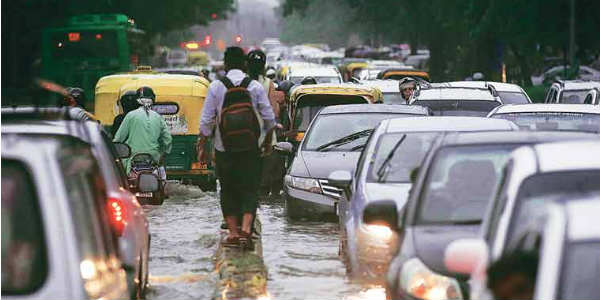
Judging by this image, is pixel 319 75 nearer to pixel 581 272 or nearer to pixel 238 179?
pixel 238 179

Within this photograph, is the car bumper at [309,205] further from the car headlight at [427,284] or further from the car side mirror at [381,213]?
the car headlight at [427,284]

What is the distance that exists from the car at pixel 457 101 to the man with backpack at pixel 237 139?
27.7 feet

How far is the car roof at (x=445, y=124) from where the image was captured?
13173 mm

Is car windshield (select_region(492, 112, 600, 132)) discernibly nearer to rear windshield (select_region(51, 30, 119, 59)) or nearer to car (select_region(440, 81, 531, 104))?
car (select_region(440, 81, 531, 104))

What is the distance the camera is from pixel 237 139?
12945 mm

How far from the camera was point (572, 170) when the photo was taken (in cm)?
707

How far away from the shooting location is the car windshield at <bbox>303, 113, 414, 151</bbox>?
1786 cm

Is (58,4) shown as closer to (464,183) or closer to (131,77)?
(131,77)

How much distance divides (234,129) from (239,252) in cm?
103

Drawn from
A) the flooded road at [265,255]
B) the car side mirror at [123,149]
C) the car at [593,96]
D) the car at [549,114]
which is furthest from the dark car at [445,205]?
the car at [593,96]

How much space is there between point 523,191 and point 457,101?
15193mm

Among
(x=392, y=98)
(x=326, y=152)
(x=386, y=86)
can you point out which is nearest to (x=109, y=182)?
(x=326, y=152)

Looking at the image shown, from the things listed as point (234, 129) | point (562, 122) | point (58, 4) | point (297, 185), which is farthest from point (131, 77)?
point (58, 4)

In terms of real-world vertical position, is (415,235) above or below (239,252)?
above
